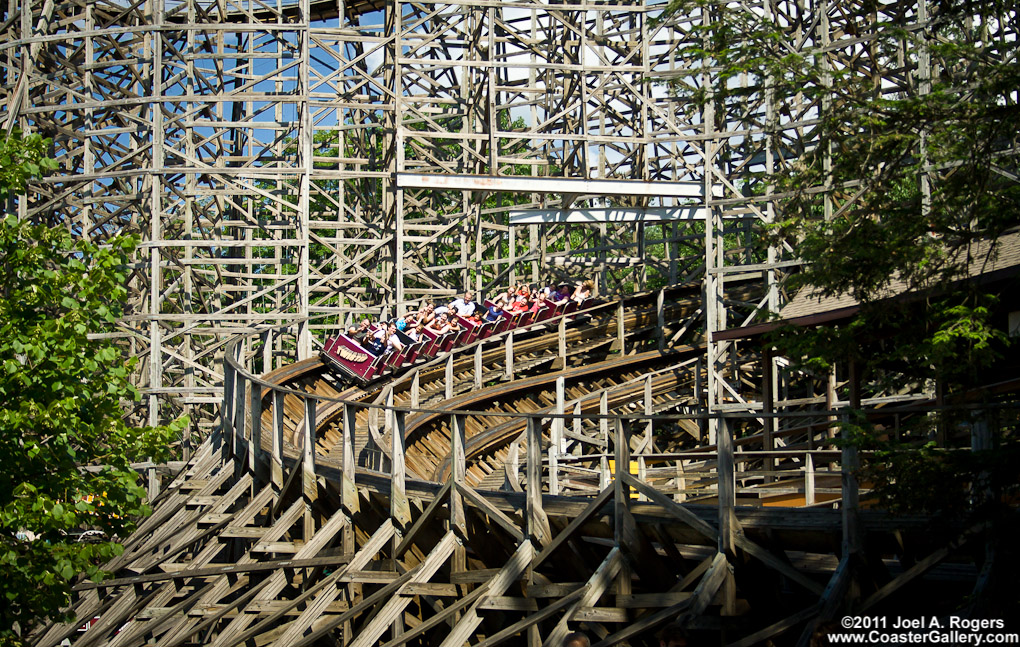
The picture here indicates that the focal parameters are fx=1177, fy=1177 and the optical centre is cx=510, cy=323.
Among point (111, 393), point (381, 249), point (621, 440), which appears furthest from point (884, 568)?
point (381, 249)

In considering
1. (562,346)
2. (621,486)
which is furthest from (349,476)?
(562,346)

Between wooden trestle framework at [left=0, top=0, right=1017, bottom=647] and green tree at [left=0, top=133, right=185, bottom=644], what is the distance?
1.45m

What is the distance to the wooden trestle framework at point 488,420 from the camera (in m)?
9.12

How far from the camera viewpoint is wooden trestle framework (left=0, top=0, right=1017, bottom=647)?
912 cm

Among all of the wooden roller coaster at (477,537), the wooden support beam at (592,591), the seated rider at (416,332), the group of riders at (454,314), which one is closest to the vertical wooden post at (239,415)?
the wooden roller coaster at (477,537)

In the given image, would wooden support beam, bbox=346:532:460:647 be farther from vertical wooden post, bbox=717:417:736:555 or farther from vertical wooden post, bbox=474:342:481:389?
Answer: vertical wooden post, bbox=474:342:481:389

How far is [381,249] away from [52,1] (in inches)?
342

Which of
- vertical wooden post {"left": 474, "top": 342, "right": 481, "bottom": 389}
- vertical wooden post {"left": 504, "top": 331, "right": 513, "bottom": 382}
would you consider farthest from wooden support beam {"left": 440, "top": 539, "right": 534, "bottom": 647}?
vertical wooden post {"left": 504, "top": 331, "right": 513, "bottom": 382}

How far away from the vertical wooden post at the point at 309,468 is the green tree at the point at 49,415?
1.63 m

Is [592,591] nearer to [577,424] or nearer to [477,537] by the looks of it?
[477,537]

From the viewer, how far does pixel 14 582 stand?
1068cm

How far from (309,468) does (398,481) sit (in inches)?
67.2

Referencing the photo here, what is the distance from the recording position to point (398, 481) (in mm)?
11484

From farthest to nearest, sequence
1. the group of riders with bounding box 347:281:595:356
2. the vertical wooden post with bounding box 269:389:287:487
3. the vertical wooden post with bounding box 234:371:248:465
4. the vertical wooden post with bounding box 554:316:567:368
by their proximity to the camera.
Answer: the vertical wooden post with bounding box 554:316:567:368 < the group of riders with bounding box 347:281:595:356 < the vertical wooden post with bounding box 234:371:248:465 < the vertical wooden post with bounding box 269:389:287:487
